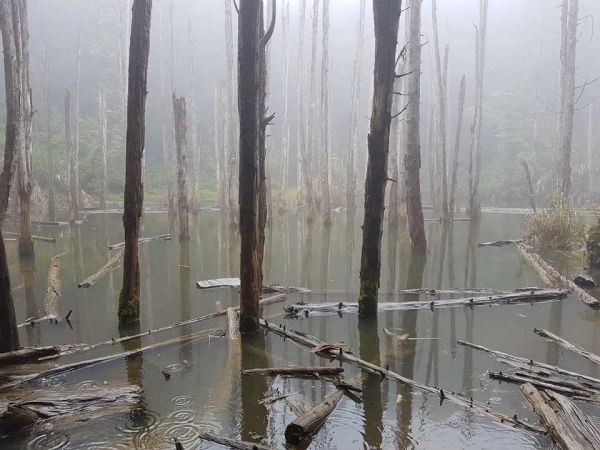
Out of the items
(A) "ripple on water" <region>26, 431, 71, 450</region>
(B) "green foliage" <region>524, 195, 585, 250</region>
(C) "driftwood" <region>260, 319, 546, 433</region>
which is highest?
(B) "green foliage" <region>524, 195, 585, 250</region>

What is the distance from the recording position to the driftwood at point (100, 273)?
362 inches

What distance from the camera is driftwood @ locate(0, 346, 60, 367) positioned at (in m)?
4.61

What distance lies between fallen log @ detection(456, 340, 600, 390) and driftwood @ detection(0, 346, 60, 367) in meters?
4.71

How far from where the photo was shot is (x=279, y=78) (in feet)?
178

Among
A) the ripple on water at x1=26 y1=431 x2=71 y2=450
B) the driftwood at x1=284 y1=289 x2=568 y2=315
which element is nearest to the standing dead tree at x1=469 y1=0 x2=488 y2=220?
the driftwood at x1=284 y1=289 x2=568 y2=315

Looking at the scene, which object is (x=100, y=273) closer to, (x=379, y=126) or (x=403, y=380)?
(x=379, y=126)

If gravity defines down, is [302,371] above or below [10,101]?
below

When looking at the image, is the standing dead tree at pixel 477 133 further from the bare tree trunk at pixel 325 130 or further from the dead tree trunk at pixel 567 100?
the bare tree trunk at pixel 325 130

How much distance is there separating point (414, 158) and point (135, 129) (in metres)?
8.21

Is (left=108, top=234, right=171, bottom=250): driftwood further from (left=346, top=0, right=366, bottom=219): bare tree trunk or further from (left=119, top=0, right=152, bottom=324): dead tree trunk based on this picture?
(left=346, top=0, right=366, bottom=219): bare tree trunk

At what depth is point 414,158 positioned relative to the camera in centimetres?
1264

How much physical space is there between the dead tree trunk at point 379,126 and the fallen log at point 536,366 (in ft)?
5.68

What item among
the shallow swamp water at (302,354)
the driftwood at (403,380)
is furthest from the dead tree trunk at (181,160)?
the driftwood at (403,380)

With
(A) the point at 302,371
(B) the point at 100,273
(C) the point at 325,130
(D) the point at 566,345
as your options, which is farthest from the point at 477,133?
(A) the point at 302,371
